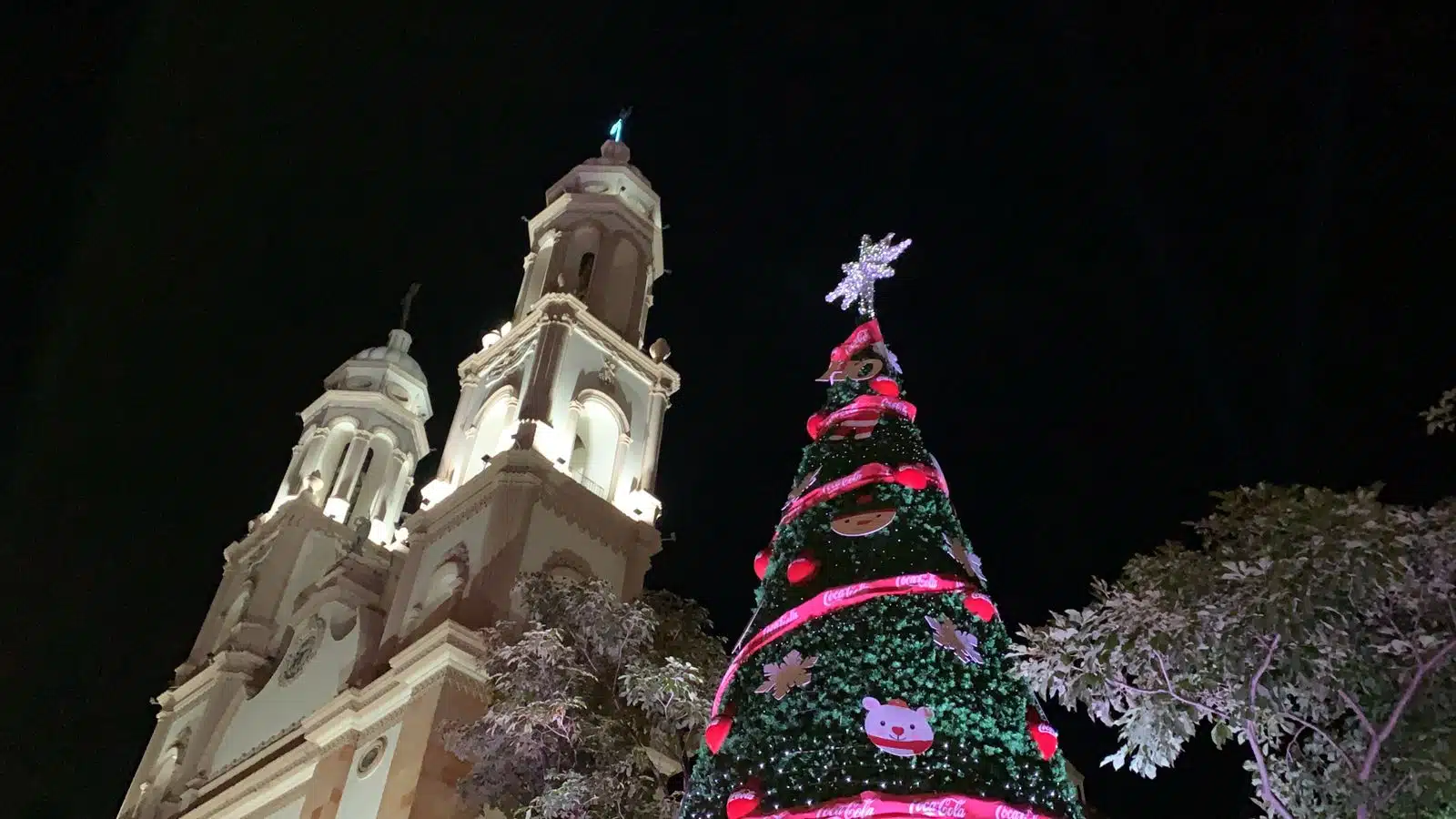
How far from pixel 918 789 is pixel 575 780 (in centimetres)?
670

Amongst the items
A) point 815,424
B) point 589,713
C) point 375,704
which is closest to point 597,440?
point 375,704

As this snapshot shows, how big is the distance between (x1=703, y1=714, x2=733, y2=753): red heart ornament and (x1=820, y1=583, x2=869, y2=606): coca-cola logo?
4.24 feet

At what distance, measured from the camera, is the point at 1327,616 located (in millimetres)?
9672

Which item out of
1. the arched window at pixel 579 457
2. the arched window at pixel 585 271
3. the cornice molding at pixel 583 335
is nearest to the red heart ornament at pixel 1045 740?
the arched window at pixel 579 457

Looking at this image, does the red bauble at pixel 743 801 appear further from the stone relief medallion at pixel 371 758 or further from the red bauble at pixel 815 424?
the stone relief medallion at pixel 371 758

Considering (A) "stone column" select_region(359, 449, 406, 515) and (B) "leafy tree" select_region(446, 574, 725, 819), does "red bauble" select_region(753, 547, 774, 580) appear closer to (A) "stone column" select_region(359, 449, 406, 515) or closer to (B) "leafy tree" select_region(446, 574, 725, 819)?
(B) "leafy tree" select_region(446, 574, 725, 819)

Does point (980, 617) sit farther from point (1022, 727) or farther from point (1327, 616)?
point (1327, 616)

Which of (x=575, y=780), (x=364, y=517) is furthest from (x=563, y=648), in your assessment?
(x=364, y=517)

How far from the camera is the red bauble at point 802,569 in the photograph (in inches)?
409

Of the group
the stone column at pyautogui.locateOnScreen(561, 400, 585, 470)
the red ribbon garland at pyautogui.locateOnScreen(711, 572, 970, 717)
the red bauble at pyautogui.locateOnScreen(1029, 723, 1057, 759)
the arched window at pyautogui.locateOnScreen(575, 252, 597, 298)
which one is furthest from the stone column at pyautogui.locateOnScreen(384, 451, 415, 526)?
the red bauble at pyautogui.locateOnScreen(1029, 723, 1057, 759)

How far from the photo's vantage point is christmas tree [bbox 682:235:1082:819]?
888 cm

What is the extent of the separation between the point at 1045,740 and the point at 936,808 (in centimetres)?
138

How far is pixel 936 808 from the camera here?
863 centimetres

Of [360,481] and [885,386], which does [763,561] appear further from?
[360,481]
